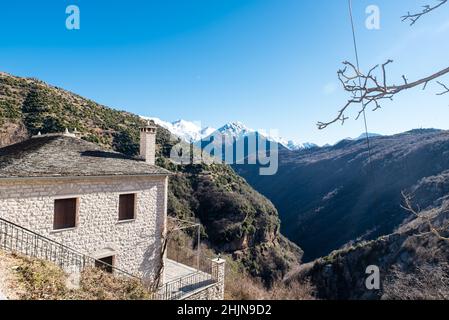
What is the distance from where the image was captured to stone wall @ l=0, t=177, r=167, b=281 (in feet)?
31.5

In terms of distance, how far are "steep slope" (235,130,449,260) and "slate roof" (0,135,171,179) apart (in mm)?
31978

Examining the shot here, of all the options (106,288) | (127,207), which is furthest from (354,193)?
(106,288)

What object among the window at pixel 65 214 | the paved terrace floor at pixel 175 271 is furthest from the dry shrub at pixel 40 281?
the paved terrace floor at pixel 175 271

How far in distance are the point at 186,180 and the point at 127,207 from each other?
25396 mm

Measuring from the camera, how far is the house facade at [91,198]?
973 centimetres

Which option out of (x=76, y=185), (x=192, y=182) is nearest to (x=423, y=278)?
(x=76, y=185)

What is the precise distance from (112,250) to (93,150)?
467 cm

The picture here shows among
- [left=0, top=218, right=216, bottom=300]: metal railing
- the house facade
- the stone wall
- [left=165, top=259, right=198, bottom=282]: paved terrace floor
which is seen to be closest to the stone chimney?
the house facade

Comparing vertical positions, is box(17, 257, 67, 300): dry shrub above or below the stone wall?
below

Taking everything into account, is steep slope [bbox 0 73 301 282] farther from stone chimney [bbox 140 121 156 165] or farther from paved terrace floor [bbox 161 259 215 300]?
stone chimney [bbox 140 121 156 165]

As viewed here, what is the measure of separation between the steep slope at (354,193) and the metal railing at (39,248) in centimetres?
3424

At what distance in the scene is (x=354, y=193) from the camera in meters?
63.4

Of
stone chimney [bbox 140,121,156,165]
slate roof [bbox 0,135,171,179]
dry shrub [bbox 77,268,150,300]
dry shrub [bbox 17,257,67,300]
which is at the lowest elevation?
dry shrub [bbox 77,268,150,300]

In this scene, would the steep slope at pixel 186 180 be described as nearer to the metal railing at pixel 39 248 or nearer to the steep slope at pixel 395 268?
the steep slope at pixel 395 268
